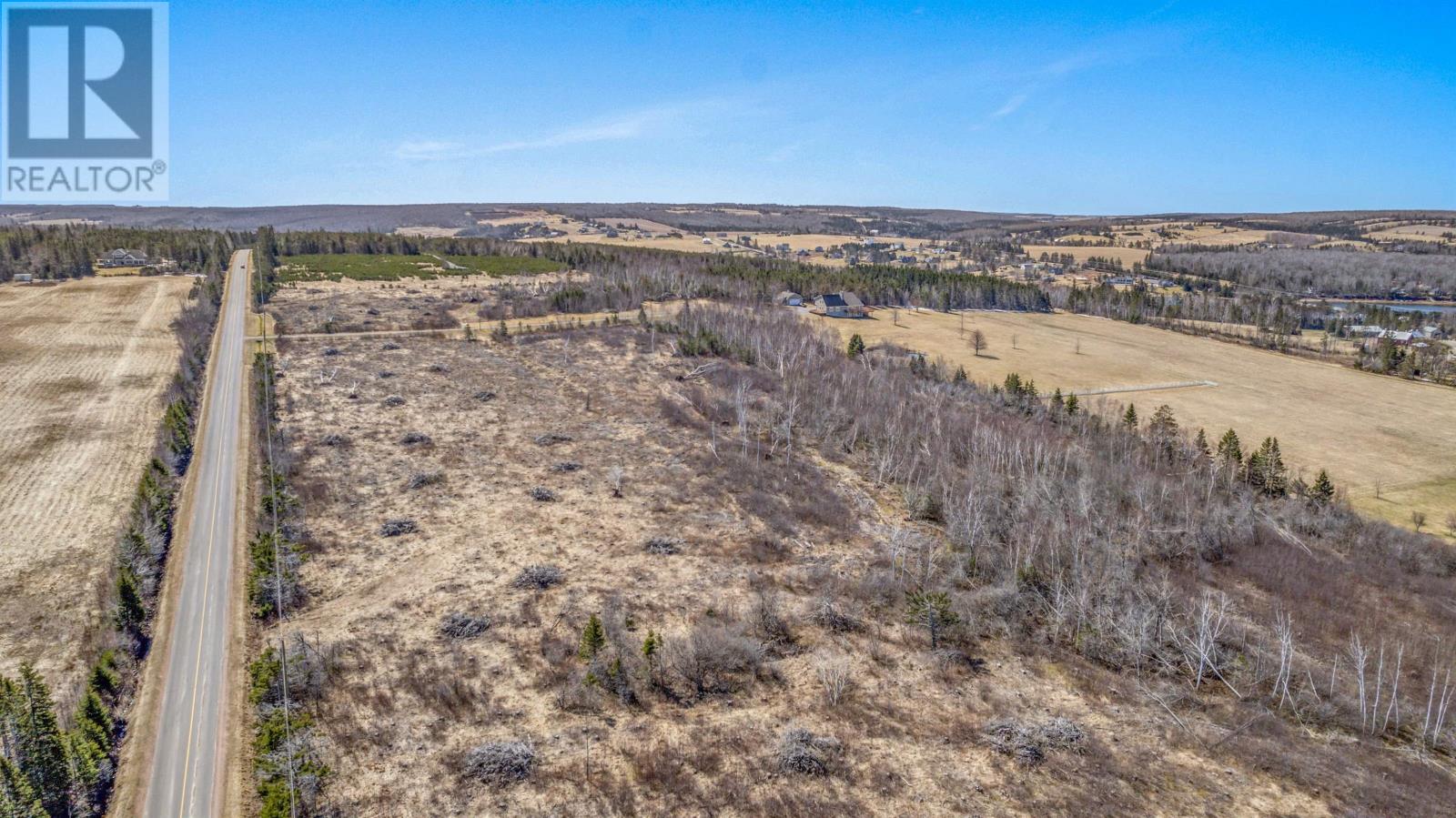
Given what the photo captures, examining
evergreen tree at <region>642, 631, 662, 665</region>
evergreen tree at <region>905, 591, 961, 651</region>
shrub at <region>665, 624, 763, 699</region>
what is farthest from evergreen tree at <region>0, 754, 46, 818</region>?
evergreen tree at <region>905, 591, 961, 651</region>

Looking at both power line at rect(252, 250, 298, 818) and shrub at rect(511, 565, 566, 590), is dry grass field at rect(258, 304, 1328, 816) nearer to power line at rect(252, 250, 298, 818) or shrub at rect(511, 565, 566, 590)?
shrub at rect(511, 565, 566, 590)

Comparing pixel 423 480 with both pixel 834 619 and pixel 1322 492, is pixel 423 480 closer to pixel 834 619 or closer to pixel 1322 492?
pixel 834 619

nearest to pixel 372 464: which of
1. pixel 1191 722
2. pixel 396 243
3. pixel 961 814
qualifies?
pixel 961 814

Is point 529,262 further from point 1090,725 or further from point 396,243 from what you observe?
point 1090,725

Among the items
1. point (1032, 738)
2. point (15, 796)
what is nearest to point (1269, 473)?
point (1032, 738)

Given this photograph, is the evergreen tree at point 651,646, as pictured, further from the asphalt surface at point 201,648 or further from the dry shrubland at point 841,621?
the asphalt surface at point 201,648

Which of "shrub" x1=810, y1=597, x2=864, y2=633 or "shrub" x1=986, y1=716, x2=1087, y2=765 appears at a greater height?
"shrub" x1=810, y1=597, x2=864, y2=633
